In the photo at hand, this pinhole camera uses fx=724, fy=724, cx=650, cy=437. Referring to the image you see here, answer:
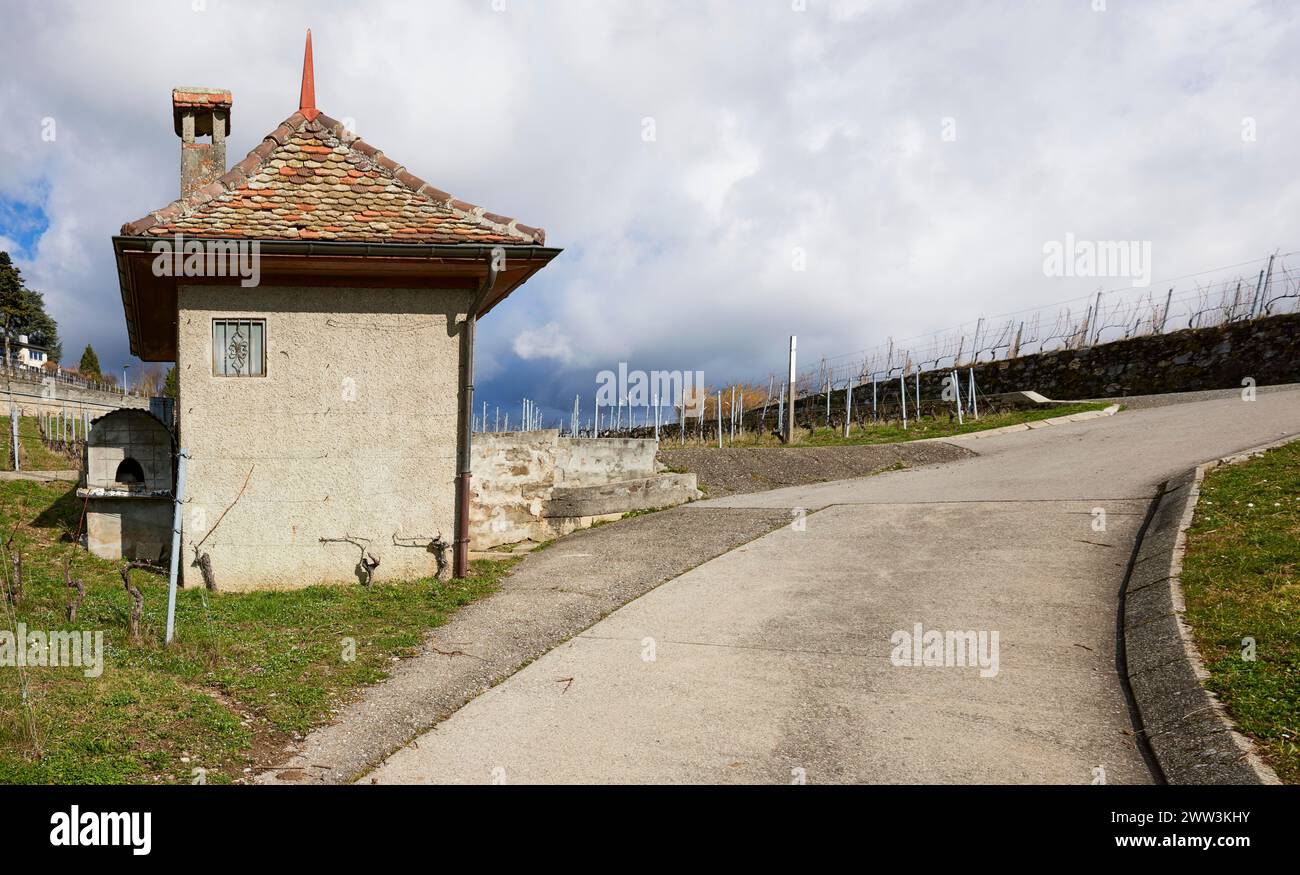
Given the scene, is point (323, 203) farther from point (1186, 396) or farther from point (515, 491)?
point (1186, 396)

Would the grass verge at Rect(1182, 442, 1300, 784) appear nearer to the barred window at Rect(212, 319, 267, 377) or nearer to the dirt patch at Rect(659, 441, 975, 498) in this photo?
the dirt patch at Rect(659, 441, 975, 498)

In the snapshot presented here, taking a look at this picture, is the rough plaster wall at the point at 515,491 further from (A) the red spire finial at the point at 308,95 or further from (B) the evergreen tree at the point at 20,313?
(B) the evergreen tree at the point at 20,313

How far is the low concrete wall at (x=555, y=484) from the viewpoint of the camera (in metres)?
10.0

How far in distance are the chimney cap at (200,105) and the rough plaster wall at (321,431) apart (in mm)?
3713

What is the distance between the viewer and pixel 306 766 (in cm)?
400

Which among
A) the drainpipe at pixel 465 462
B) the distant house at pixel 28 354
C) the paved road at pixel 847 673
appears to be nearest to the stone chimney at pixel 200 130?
the drainpipe at pixel 465 462

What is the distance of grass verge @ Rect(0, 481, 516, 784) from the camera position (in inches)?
156

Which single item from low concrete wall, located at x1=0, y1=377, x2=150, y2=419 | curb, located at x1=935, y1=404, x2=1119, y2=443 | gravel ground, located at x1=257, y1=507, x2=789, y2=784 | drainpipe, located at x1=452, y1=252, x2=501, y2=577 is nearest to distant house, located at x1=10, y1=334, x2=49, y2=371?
low concrete wall, located at x1=0, y1=377, x2=150, y2=419

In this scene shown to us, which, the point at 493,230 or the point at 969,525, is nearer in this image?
the point at 493,230

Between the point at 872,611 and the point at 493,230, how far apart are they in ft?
19.6

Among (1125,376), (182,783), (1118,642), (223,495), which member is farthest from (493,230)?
(1125,376)

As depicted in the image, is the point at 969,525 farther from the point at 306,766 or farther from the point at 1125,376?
the point at 1125,376
